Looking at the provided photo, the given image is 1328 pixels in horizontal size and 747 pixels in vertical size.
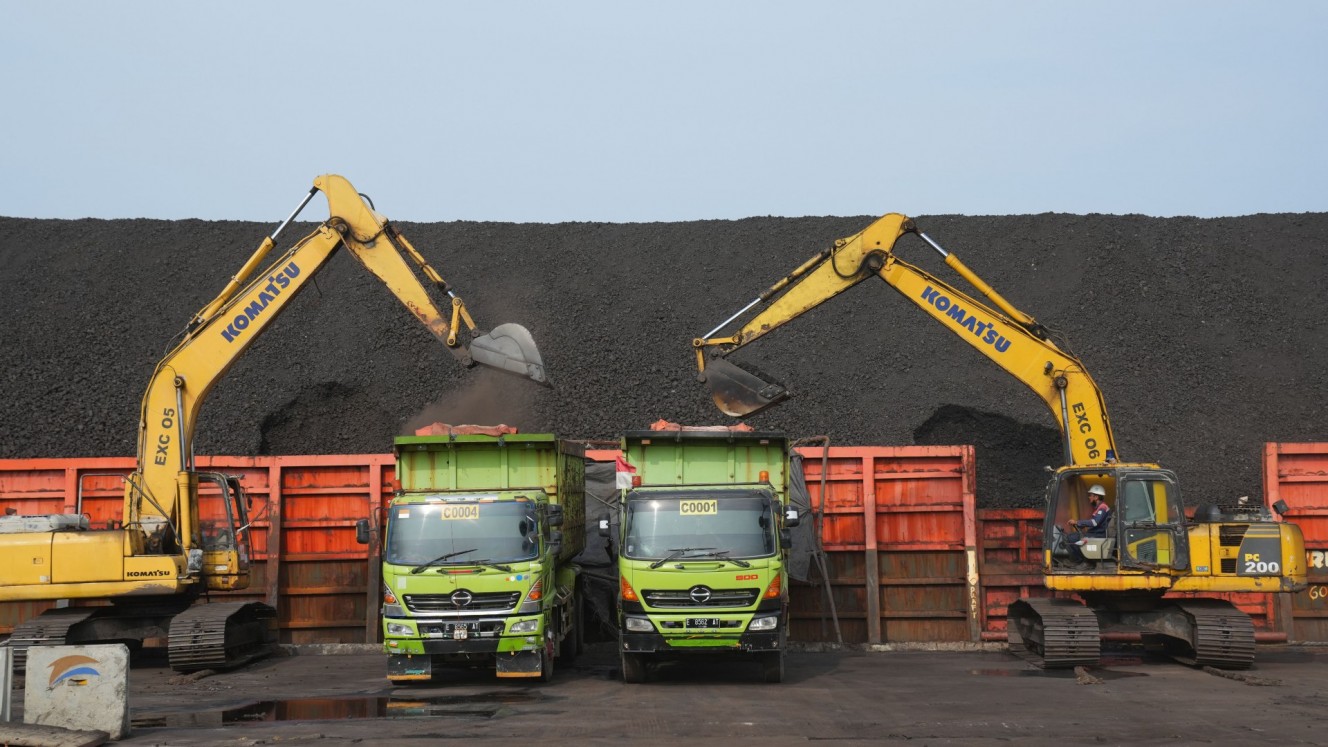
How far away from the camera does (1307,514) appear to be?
66.4 feet

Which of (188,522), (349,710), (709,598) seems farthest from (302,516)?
(709,598)

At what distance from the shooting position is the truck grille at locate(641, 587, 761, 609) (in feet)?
51.8

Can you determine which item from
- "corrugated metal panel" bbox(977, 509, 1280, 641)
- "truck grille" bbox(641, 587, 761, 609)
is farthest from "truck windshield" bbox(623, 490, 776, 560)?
"corrugated metal panel" bbox(977, 509, 1280, 641)

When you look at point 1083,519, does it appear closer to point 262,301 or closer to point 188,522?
point 262,301

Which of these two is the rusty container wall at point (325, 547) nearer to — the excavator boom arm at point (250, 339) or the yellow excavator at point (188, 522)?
the yellow excavator at point (188, 522)

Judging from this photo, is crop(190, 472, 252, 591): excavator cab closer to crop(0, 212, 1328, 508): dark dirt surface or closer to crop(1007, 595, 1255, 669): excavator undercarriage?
crop(1007, 595, 1255, 669): excavator undercarriage

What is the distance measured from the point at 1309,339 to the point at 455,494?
29.2 meters

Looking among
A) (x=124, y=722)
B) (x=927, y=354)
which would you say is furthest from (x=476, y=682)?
(x=927, y=354)

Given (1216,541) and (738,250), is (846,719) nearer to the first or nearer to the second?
(1216,541)

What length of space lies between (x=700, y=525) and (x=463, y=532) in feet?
9.70

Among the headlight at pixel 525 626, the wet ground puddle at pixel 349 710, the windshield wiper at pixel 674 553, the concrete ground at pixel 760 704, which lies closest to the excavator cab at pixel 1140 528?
the concrete ground at pixel 760 704

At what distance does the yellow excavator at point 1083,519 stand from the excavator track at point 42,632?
957 centimetres

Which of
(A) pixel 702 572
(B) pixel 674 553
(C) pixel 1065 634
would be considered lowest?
(C) pixel 1065 634

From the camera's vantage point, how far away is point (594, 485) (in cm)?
2153
